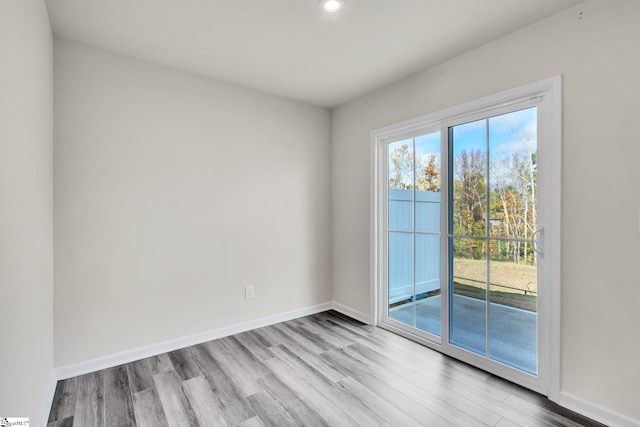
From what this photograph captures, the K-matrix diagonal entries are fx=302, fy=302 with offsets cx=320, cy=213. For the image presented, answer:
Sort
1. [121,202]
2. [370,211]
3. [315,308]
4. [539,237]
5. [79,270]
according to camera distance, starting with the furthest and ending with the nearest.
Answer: [315,308] < [370,211] < [121,202] < [79,270] < [539,237]

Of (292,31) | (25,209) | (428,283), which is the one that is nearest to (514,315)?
(428,283)

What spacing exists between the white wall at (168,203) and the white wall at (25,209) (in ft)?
0.79

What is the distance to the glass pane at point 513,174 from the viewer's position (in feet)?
6.81

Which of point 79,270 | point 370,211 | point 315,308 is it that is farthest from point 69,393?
point 370,211

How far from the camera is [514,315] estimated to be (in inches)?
85.4

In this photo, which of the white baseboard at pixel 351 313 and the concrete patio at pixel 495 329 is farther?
the white baseboard at pixel 351 313

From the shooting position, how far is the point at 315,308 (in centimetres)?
359

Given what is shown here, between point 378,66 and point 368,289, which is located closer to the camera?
point 378,66

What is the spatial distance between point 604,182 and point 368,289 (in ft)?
7.03

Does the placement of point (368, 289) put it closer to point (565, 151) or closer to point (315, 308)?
point (315, 308)

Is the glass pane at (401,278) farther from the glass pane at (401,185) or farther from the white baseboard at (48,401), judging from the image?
the white baseboard at (48,401)

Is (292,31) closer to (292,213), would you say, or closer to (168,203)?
(168,203)

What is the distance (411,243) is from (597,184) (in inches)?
57.7

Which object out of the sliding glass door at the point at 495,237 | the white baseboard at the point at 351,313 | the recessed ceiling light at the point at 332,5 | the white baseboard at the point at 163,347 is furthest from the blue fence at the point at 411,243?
the recessed ceiling light at the point at 332,5
